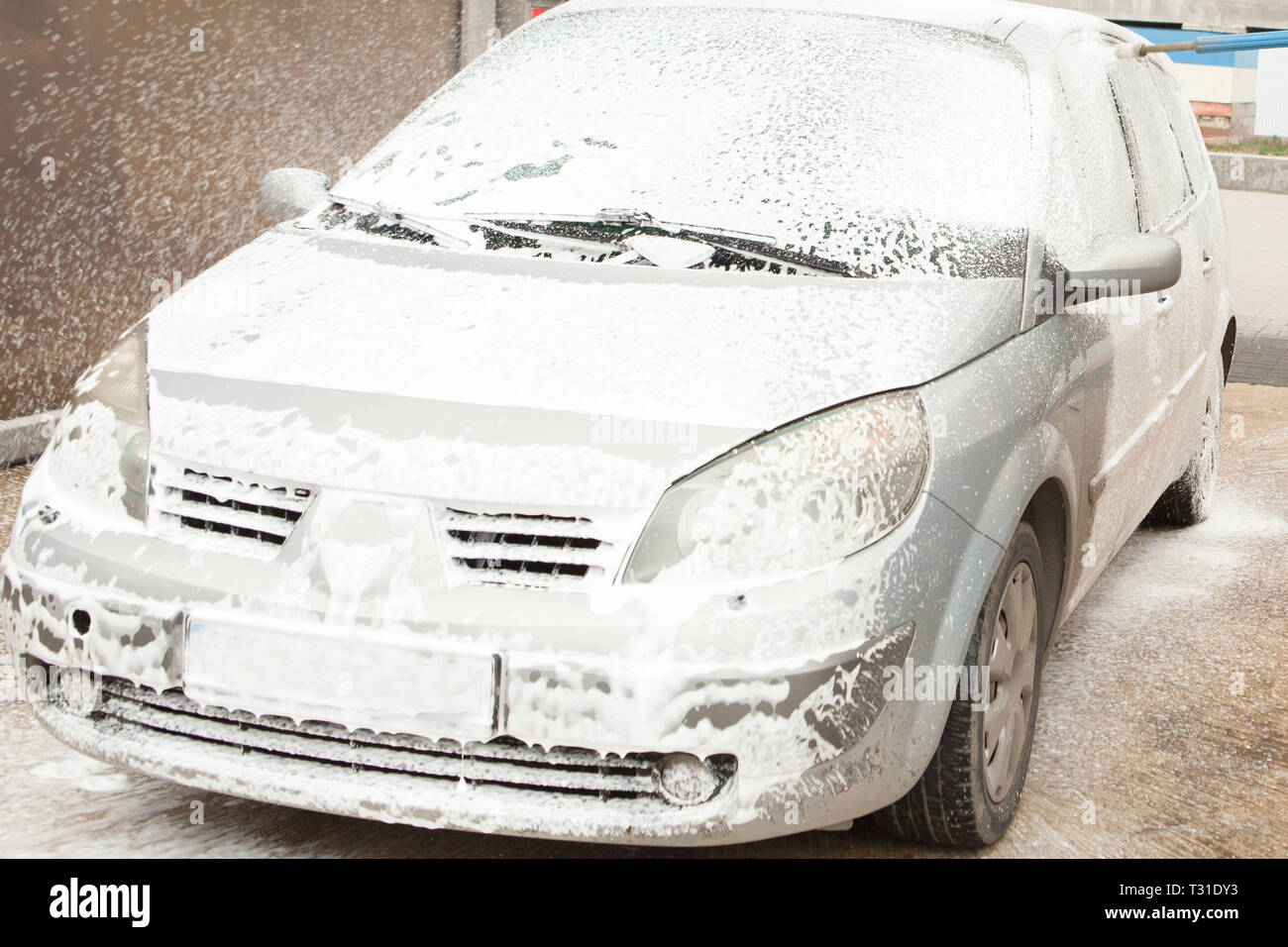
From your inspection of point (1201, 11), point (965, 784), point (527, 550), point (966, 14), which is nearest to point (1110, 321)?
point (966, 14)

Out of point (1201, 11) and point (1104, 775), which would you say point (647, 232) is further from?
point (1201, 11)

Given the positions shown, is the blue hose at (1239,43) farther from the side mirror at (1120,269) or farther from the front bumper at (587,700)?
the front bumper at (587,700)

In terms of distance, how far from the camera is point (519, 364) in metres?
2.66

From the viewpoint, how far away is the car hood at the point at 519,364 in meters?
→ 2.48

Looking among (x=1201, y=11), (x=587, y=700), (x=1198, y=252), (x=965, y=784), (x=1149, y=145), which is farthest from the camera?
(x=1201, y=11)

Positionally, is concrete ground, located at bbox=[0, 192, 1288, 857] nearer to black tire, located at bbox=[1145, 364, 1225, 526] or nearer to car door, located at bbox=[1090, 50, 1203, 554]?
black tire, located at bbox=[1145, 364, 1225, 526]

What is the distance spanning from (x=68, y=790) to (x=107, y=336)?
344 cm

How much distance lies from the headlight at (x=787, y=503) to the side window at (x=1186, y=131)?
9.35 ft

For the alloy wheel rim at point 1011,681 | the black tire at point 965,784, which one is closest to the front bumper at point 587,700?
A: the black tire at point 965,784

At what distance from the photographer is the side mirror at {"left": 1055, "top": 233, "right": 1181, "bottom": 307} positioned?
3.23 meters

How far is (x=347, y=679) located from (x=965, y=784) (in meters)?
1.14
